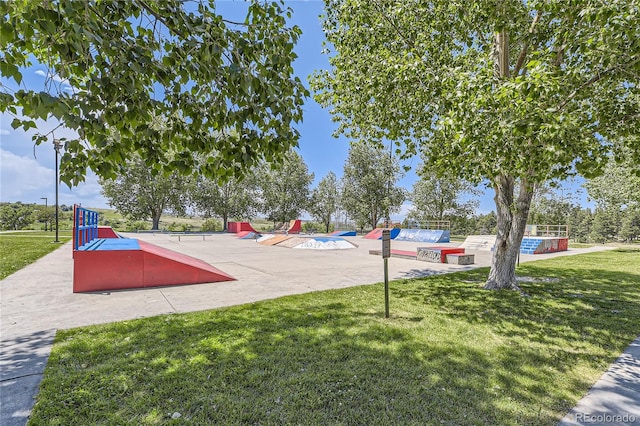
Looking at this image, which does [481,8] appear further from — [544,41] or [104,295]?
[104,295]

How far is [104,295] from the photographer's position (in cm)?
656

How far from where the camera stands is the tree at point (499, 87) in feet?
14.0

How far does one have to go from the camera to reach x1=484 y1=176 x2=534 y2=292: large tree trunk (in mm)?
7473

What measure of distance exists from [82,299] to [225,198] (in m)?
36.6

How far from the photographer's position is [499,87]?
4.49 meters

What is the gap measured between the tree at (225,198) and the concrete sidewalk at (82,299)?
1174 inches

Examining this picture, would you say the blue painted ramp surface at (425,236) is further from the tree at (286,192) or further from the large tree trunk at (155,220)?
the large tree trunk at (155,220)

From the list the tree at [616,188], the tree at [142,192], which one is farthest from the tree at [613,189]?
the tree at [142,192]

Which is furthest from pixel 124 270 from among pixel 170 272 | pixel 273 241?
pixel 273 241

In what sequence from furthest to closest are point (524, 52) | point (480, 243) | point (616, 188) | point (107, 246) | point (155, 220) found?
1. point (155, 220)
2. point (480, 243)
3. point (616, 188)
4. point (107, 246)
5. point (524, 52)

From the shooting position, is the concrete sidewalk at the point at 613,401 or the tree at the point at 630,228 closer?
the concrete sidewalk at the point at 613,401

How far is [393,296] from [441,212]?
34964 mm

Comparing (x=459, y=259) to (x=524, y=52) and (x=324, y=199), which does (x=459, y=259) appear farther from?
(x=324, y=199)

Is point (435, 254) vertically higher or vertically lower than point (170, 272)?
lower
